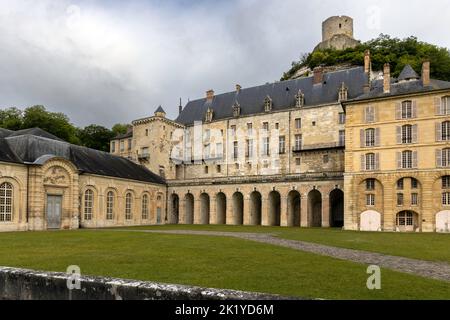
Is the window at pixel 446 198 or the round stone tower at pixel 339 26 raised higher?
the round stone tower at pixel 339 26

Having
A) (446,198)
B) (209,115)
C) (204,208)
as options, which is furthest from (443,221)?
(209,115)

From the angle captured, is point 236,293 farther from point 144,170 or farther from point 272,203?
point 144,170

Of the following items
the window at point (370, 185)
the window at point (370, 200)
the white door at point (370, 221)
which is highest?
the window at point (370, 185)

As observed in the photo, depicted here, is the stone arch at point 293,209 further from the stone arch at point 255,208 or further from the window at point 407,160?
the window at point 407,160

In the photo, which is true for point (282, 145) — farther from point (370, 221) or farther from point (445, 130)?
point (445, 130)

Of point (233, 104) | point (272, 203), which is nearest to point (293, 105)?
point (233, 104)

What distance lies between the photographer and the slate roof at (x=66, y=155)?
108ft

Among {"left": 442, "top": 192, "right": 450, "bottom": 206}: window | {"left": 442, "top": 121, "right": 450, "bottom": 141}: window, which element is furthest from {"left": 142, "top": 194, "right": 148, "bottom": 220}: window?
{"left": 442, "top": 121, "right": 450, "bottom": 141}: window

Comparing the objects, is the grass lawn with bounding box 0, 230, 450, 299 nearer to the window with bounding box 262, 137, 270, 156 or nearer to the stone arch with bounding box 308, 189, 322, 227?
the stone arch with bounding box 308, 189, 322, 227

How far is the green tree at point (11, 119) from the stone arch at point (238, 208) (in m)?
38.0

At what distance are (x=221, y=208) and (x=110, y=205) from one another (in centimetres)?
1438

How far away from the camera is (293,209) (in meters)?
46.2

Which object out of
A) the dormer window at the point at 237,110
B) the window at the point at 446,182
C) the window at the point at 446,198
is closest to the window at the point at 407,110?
the window at the point at 446,182

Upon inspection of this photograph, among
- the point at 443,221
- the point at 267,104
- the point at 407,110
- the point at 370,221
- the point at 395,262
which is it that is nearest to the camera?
the point at 395,262
